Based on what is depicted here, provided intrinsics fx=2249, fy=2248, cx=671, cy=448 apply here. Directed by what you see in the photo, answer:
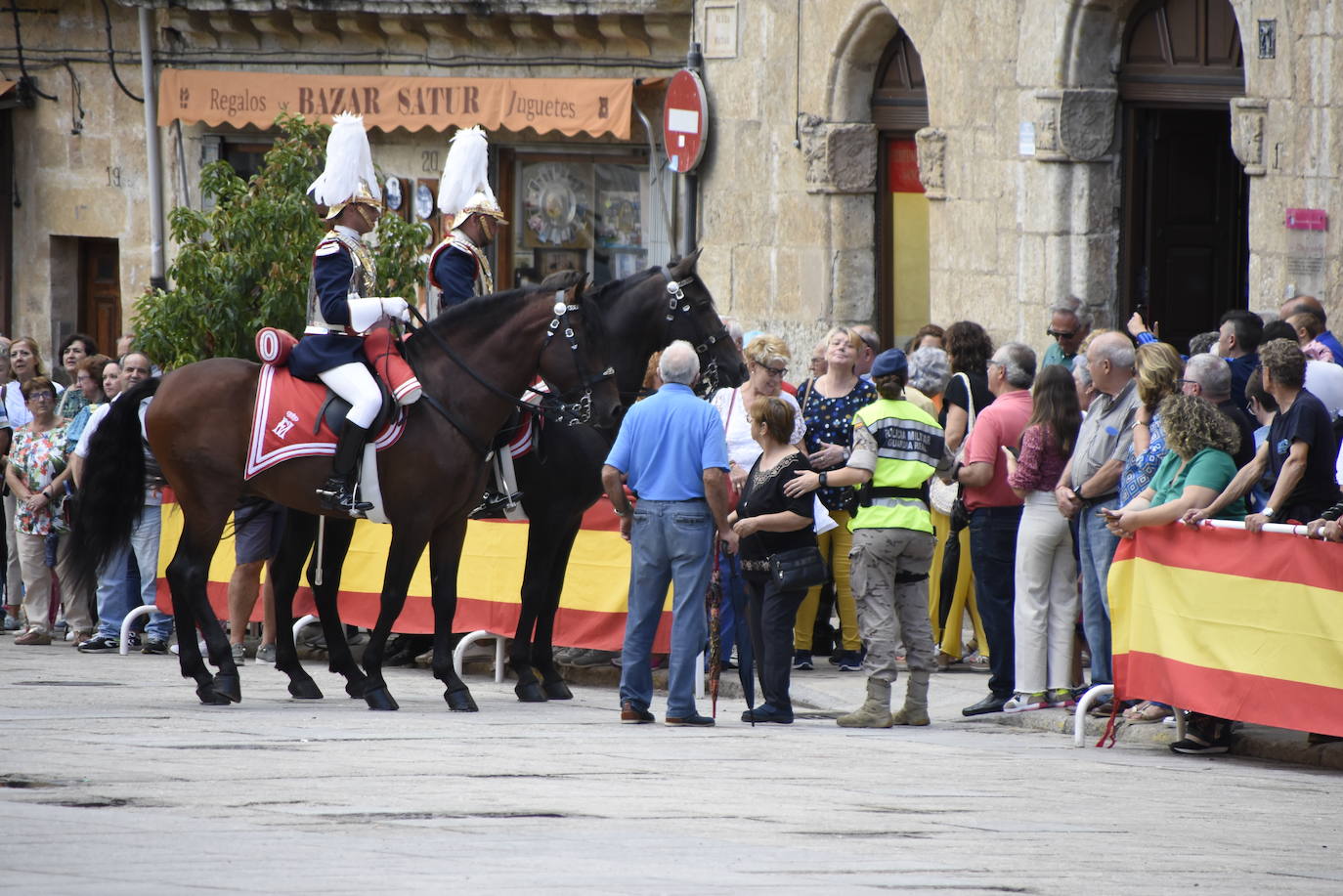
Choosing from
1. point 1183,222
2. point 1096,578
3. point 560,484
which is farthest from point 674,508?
point 1183,222

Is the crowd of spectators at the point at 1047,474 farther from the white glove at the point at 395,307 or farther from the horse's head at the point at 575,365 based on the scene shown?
the white glove at the point at 395,307

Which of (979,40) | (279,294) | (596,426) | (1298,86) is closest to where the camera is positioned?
(596,426)

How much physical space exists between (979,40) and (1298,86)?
3.40 m

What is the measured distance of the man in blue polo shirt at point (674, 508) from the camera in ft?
34.9

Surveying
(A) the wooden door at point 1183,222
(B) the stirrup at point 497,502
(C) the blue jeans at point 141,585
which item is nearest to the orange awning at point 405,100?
(A) the wooden door at point 1183,222

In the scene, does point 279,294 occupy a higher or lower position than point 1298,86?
lower

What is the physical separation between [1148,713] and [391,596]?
12.3 feet

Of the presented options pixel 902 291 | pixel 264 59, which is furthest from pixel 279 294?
pixel 264 59

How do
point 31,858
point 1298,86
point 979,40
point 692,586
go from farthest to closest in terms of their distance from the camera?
point 979,40
point 1298,86
point 692,586
point 31,858

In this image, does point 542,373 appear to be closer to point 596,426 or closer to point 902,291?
point 596,426

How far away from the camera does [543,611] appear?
11.9 metres

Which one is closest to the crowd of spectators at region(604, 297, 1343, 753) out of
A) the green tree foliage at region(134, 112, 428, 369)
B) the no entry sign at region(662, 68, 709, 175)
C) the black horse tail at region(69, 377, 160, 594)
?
the black horse tail at region(69, 377, 160, 594)

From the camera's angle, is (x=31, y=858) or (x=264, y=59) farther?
(x=264, y=59)

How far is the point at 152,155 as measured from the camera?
23.4 meters
